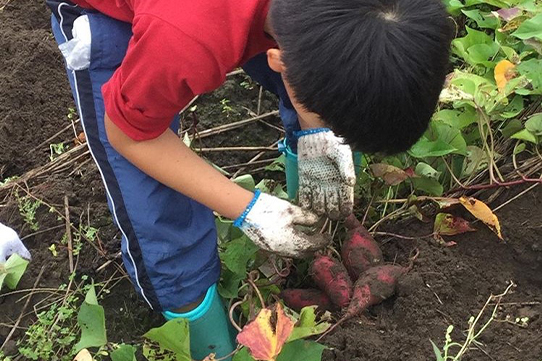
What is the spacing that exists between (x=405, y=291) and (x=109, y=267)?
2.26 ft

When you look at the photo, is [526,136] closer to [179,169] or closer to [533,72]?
[533,72]

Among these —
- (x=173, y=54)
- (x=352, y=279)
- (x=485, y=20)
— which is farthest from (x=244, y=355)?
(x=485, y=20)

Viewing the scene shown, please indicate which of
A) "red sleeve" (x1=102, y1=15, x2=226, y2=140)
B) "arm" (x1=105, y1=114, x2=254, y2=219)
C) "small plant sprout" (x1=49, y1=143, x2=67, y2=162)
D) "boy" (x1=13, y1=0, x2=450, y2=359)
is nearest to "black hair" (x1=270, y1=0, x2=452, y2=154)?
"boy" (x1=13, y1=0, x2=450, y2=359)

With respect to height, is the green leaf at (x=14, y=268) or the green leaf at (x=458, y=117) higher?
the green leaf at (x=458, y=117)

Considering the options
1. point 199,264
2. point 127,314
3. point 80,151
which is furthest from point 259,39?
point 80,151

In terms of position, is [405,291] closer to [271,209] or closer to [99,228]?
[271,209]

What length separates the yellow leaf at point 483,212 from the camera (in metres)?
1.44

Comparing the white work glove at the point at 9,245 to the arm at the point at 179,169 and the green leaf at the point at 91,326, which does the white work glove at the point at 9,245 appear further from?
the arm at the point at 179,169

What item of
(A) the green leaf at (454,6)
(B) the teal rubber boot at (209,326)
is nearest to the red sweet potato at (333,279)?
(B) the teal rubber boot at (209,326)

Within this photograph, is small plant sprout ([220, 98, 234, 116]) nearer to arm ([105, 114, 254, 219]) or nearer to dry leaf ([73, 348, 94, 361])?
arm ([105, 114, 254, 219])

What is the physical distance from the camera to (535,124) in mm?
1510

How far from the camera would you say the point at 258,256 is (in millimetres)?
1555

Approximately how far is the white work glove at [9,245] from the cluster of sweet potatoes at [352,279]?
0.61 m

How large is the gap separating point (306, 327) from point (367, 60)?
19.1 inches
